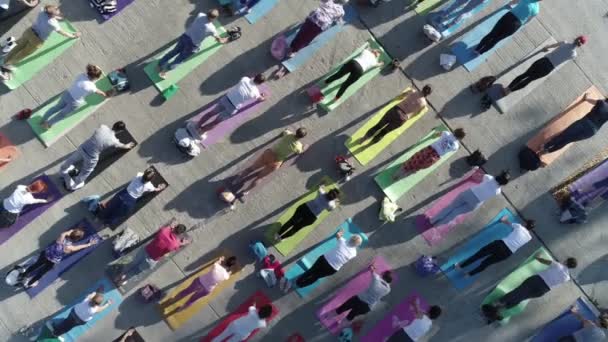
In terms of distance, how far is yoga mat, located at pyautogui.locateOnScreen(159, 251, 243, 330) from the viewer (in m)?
12.5

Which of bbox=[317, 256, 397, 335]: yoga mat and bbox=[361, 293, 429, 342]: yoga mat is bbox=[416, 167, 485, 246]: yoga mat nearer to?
bbox=[317, 256, 397, 335]: yoga mat

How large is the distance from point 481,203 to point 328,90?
4302 mm

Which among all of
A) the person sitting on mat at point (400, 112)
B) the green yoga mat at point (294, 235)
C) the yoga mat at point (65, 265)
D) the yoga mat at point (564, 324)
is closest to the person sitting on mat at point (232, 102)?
the green yoga mat at point (294, 235)

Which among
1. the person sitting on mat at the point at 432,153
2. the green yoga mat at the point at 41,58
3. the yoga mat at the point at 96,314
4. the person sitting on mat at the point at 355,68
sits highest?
the green yoga mat at the point at 41,58

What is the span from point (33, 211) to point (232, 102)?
→ 16.8 ft

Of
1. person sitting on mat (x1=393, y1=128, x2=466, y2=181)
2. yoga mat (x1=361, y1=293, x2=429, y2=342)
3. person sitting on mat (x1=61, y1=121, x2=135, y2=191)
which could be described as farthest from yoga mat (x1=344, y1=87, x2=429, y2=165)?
person sitting on mat (x1=61, y1=121, x2=135, y2=191)

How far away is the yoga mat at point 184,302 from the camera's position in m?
12.5

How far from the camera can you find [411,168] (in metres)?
12.6

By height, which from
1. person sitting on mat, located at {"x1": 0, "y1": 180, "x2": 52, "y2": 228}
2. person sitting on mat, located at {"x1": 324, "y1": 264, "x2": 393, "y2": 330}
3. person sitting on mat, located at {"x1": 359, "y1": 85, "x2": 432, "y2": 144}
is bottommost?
person sitting on mat, located at {"x1": 324, "y1": 264, "x2": 393, "y2": 330}

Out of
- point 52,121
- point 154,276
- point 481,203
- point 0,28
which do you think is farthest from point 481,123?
point 0,28

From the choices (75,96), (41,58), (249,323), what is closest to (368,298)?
(249,323)

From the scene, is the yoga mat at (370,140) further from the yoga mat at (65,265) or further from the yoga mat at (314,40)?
the yoga mat at (65,265)

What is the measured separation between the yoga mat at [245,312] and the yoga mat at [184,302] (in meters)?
0.56

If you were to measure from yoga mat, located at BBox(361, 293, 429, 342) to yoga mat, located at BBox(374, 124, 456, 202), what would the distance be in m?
2.37
